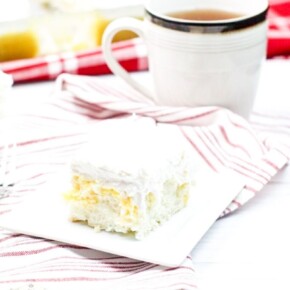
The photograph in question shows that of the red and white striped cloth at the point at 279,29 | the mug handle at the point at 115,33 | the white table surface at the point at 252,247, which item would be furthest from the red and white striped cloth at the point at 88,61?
the white table surface at the point at 252,247

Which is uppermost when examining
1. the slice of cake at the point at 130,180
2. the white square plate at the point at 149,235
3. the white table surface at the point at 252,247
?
the slice of cake at the point at 130,180

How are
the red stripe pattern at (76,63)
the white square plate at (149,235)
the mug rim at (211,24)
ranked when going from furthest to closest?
1. the red stripe pattern at (76,63)
2. the mug rim at (211,24)
3. the white square plate at (149,235)

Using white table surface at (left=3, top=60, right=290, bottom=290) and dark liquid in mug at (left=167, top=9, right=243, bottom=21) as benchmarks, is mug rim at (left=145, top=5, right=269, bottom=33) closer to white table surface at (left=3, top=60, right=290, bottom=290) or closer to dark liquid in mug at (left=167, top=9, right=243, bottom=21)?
dark liquid in mug at (left=167, top=9, right=243, bottom=21)

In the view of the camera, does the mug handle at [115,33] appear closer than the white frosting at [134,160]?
No

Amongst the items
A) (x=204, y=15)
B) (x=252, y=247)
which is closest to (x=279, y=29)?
(x=204, y=15)

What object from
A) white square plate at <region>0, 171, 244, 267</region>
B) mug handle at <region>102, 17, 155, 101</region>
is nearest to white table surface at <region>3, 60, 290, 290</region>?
white square plate at <region>0, 171, 244, 267</region>

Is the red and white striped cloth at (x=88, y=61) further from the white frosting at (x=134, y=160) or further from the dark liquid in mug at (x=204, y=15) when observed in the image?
the white frosting at (x=134, y=160)

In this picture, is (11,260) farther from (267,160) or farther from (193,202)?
(267,160)
